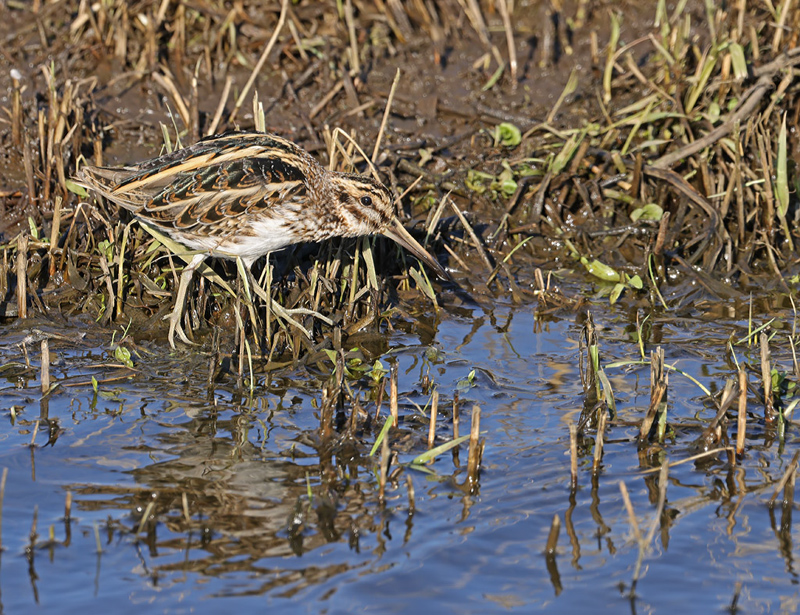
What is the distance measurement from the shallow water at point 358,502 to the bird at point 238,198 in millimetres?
684

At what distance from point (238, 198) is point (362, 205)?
0.75 meters

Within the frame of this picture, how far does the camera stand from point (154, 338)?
5.93m

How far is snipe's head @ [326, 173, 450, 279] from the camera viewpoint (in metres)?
5.90

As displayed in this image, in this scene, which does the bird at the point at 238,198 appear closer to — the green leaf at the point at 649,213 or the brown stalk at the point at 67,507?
the brown stalk at the point at 67,507

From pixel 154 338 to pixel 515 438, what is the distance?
226cm

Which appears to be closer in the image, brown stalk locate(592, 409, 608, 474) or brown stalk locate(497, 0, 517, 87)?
brown stalk locate(592, 409, 608, 474)

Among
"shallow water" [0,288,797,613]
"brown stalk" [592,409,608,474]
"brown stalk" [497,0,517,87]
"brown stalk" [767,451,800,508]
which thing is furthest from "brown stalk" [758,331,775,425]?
"brown stalk" [497,0,517,87]

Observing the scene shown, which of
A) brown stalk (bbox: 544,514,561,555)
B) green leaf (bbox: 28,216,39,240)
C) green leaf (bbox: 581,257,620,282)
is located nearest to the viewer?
brown stalk (bbox: 544,514,561,555)

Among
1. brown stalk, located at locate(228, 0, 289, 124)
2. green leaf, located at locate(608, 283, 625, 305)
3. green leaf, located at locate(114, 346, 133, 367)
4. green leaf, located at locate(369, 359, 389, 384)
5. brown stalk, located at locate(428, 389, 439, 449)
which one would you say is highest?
brown stalk, located at locate(228, 0, 289, 124)

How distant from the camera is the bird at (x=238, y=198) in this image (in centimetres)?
560

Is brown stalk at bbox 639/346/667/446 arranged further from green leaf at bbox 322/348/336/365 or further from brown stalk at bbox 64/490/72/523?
brown stalk at bbox 64/490/72/523

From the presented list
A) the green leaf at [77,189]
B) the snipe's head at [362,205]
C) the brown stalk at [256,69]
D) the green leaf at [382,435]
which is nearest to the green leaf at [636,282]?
the snipe's head at [362,205]

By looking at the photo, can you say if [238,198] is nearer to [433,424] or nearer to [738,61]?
[433,424]

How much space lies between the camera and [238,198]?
5.61m
